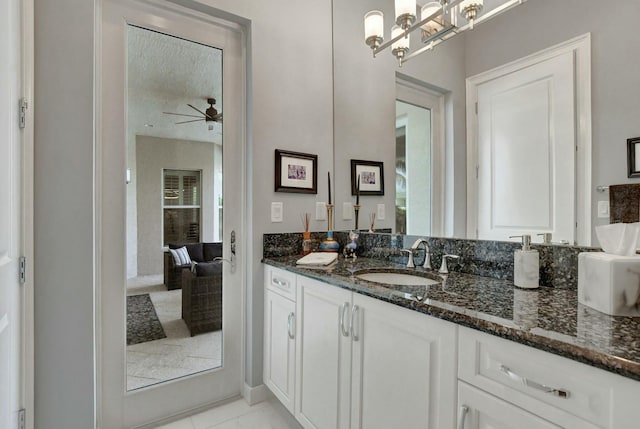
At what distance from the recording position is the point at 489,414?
2.67 ft

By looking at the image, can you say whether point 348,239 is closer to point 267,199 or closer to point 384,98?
point 267,199

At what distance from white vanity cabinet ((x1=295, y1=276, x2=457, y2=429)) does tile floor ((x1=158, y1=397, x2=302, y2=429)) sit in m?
0.29

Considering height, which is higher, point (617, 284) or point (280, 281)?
point (617, 284)

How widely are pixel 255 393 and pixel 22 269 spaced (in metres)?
1.40

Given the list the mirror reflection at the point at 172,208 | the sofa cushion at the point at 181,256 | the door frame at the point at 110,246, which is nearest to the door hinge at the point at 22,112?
the door frame at the point at 110,246

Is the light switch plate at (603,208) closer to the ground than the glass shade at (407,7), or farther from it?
closer to the ground

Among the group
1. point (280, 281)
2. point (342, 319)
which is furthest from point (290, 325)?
point (342, 319)

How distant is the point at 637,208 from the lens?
979 mm

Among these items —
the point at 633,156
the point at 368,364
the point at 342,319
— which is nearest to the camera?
the point at 633,156

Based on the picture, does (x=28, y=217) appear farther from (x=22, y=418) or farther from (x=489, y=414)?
(x=489, y=414)

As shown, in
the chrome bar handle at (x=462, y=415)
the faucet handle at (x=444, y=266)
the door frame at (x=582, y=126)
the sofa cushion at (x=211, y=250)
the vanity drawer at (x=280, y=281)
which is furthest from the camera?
the sofa cushion at (x=211, y=250)

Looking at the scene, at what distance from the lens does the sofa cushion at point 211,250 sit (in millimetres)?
1998

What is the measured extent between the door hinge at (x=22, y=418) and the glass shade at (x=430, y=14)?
2.52 m

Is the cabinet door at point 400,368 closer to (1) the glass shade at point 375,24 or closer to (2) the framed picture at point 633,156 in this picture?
(2) the framed picture at point 633,156
